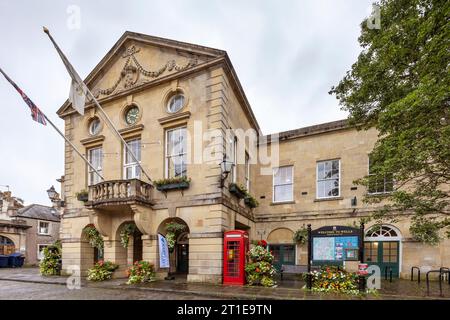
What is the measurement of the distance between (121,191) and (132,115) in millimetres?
4670

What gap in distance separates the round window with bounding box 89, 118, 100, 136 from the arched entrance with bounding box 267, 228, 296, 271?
1227 centimetres

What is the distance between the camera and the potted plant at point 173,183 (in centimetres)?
1258

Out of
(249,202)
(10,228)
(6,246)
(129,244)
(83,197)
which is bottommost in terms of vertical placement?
(6,246)

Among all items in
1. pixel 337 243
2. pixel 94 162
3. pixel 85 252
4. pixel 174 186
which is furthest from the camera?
pixel 94 162

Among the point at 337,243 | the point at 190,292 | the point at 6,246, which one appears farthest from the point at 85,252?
the point at 6,246

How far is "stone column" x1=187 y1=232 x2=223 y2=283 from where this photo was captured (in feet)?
37.8

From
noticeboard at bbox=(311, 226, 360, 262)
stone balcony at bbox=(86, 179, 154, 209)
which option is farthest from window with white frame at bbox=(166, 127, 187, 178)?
noticeboard at bbox=(311, 226, 360, 262)

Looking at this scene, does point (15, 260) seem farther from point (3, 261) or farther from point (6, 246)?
point (6, 246)

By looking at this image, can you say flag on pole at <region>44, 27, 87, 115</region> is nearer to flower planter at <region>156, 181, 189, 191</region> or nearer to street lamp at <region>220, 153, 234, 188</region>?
flower planter at <region>156, 181, 189, 191</region>

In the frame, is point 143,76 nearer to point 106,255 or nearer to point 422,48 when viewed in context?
point 106,255

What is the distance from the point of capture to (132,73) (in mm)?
15094

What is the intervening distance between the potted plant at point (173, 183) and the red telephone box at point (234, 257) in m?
2.97

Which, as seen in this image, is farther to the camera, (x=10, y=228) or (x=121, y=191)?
(x=10, y=228)
